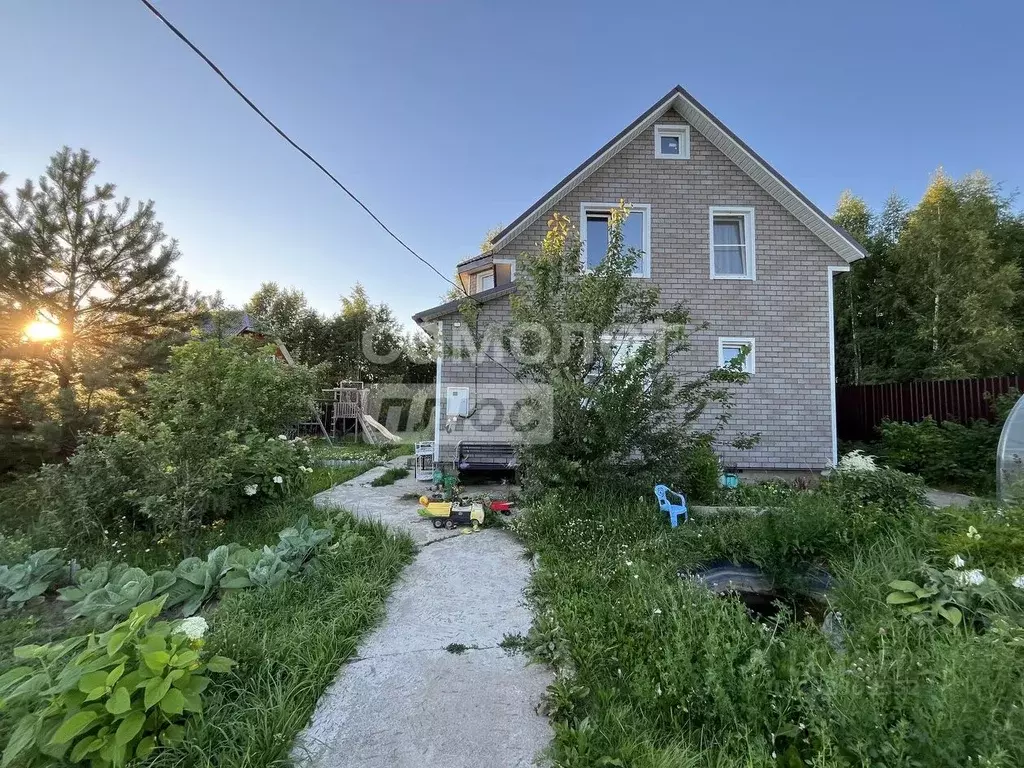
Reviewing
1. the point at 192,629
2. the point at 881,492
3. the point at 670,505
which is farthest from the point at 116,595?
the point at 881,492

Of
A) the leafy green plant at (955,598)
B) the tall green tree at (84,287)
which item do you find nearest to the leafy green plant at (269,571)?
the leafy green plant at (955,598)

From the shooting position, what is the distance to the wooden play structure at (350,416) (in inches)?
629

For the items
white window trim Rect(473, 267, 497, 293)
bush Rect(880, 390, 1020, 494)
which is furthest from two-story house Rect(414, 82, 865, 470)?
white window trim Rect(473, 267, 497, 293)

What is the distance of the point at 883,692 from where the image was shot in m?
1.79

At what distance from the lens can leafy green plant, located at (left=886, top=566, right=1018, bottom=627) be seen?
2320mm

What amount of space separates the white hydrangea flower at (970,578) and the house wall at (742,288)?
5795 mm

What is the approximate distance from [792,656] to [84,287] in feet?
30.9

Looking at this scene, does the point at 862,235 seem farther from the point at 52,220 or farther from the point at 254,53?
the point at 52,220

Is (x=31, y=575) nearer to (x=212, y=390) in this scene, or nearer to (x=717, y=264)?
(x=212, y=390)

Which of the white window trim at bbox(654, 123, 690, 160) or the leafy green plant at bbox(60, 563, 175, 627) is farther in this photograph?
the white window trim at bbox(654, 123, 690, 160)

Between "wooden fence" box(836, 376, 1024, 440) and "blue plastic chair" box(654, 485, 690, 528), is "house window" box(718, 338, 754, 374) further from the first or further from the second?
"blue plastic chair" box(654, 485, 690, 528)

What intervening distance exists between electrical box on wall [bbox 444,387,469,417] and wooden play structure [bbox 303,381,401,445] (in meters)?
7.96

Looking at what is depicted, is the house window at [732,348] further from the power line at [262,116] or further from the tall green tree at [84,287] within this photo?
the tall green tree at [84,287]

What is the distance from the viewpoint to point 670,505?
4629mm
